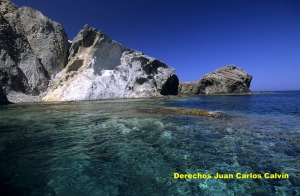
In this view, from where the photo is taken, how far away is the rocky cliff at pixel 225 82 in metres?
90.2

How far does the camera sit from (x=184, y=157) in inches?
349

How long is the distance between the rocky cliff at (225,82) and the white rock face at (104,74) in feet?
111

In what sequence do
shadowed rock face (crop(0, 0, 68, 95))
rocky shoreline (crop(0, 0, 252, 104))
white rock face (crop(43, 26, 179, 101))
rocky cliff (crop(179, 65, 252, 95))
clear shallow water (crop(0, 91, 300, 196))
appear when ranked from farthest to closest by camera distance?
rocky cliff (crop(179, 65, 252, 95)) < shadowed rock face (crop(0, 0, 68, 95)) < rocky shoreline (crop(0, 0, 252, 104)) < white rock face (crop(43, 26, 179, 101)) < clear shallow water (crop(0, 91, 300, 196))

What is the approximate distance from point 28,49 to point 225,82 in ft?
234

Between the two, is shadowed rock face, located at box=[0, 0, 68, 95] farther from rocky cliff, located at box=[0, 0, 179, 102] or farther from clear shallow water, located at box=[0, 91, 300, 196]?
clear shallow water, located at box=[0, 91, 300, 196]

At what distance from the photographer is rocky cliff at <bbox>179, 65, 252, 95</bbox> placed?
90188 mm

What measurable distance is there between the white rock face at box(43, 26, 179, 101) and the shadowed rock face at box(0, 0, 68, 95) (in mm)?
6200

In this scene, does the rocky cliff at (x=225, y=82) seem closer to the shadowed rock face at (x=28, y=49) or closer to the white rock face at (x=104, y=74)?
the white rock face at (x=104, y=74)

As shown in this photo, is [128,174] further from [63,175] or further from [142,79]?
[142,79]

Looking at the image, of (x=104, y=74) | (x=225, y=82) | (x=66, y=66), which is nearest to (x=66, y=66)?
(x=66, y=66)

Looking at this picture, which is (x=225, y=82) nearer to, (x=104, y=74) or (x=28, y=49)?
(x=104, y=74)

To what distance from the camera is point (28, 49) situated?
61.7 m

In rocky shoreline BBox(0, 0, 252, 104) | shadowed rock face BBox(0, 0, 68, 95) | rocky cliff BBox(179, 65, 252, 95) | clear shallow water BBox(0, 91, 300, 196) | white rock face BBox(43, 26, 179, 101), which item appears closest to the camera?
clear shallow water BBox(0, 91, 300, 196)

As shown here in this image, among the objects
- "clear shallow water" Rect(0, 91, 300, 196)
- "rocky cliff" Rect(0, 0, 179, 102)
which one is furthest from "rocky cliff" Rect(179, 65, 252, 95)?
"clear shallow water" Rect(0, 91, 300, 196)
